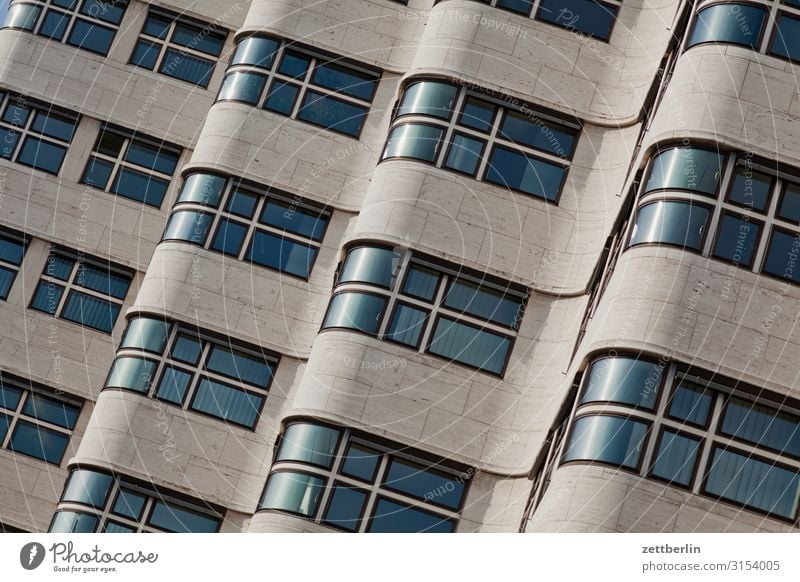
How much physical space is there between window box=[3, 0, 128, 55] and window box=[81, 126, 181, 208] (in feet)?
7.95

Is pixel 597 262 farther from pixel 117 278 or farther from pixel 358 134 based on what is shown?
pixel 117 278

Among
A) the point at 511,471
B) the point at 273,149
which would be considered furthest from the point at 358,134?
the point at 511,471

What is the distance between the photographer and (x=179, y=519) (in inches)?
1236

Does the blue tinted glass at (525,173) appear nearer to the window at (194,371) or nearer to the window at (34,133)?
the window at (194,371)

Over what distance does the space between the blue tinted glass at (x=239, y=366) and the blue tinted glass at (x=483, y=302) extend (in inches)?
180

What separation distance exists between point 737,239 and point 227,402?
1161 cm

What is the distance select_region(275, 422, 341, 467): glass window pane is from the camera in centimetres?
2947

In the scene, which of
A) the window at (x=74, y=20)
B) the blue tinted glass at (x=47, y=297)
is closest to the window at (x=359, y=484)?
the blue tinted glass at (x=47, y=297)

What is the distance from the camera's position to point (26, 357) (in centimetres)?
3450

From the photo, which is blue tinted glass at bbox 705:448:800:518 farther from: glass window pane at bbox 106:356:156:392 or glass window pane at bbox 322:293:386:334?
glass window pane at bbox 106:356:156:392

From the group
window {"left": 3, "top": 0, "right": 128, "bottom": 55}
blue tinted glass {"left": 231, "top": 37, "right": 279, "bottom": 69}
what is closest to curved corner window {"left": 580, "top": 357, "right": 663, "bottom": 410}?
blue tinted glass {"left": 231, "top": 37, "right": 279, "bottom": 69}

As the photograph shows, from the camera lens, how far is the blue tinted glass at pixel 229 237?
109 ft

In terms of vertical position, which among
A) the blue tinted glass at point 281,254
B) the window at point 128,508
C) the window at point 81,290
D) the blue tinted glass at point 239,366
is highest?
the blue tinted glass at point 281,254

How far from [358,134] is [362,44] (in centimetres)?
225
